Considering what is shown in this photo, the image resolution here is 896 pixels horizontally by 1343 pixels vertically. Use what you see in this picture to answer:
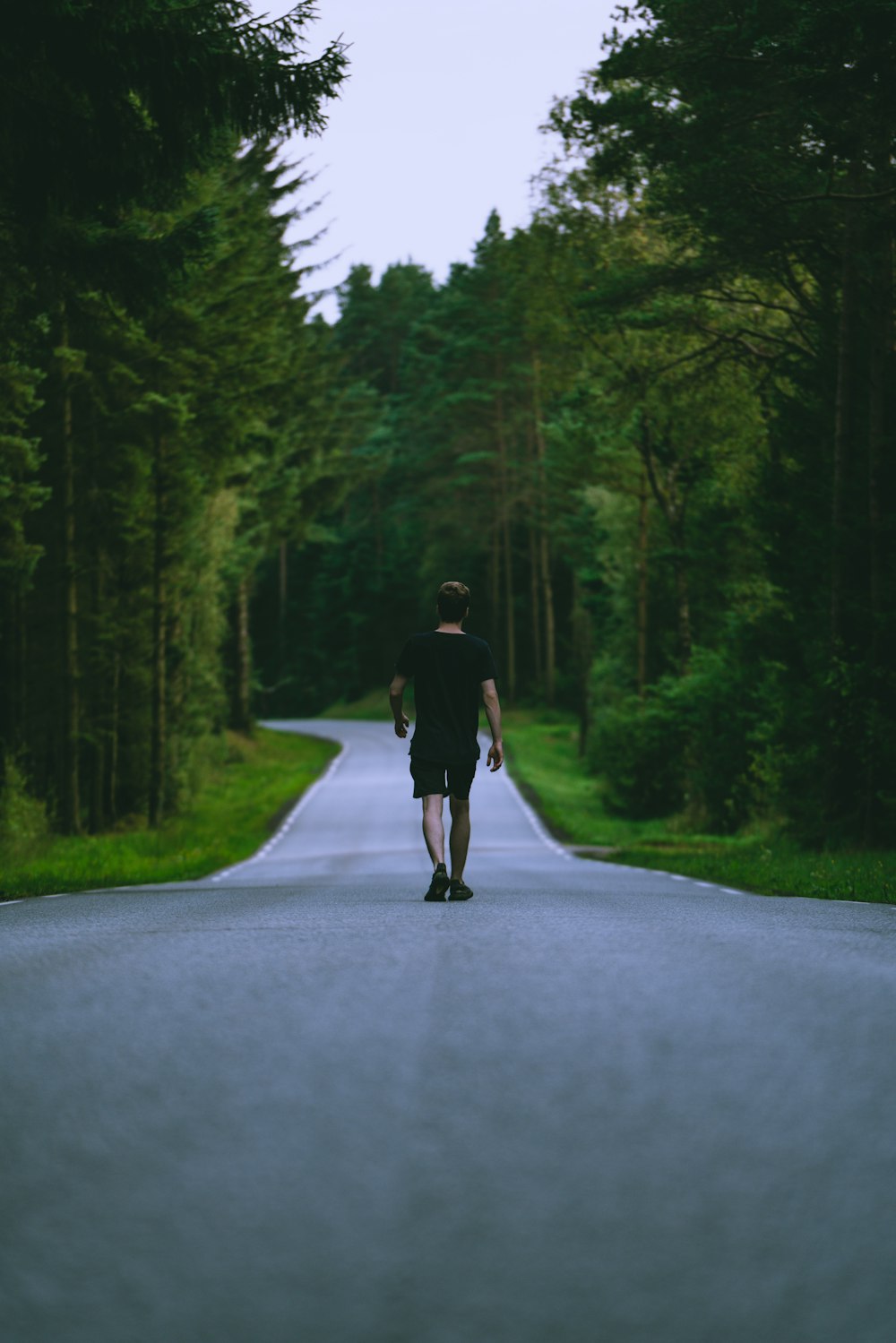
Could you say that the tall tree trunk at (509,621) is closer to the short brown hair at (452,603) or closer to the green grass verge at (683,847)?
the green grass verge at (683,847)

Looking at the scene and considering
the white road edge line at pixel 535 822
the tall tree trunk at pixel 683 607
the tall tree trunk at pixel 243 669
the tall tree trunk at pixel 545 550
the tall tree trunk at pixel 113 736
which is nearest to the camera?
the white road edge line at pixel 535 822

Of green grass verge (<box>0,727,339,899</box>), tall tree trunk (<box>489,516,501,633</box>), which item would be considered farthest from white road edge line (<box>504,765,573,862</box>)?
tall tree trunk (<box>489,516,501,633</box>)

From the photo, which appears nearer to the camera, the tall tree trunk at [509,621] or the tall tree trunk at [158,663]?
the tall tree trunk at [158,663]

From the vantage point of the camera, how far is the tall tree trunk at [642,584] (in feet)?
152

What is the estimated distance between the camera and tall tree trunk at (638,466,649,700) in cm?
4619

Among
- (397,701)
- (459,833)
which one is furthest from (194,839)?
(397,701)

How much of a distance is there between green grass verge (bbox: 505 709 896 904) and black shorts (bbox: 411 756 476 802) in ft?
14.1

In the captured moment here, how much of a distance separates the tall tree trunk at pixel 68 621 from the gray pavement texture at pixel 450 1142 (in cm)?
2063

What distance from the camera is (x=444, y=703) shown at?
10.0m

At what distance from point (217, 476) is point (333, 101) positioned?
66.1ft

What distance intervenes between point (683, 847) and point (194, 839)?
9.92 meters

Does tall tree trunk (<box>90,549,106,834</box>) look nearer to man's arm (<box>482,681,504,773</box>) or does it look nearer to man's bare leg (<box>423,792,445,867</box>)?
man's bare leg (<box>423,792,445,867</box>)

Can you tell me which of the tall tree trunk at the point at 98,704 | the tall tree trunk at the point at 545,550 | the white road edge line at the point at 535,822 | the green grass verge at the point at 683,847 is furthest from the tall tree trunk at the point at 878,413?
the tall tree trunk at the point at 545,550

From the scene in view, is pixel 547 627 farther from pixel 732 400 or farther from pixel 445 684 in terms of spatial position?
pixel 445 684
